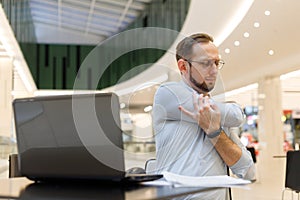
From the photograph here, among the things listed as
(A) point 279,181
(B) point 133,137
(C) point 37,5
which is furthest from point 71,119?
(C) point 37,5

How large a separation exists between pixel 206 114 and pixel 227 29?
9.83 metres

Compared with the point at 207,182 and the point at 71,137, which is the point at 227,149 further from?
the point at 71,137

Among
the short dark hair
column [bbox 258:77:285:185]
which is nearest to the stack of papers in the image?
the short dark hair

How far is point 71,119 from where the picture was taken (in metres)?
1.14

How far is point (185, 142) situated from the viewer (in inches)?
56.4

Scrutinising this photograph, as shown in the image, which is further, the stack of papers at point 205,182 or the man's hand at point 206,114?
the man's hand at point 206,114

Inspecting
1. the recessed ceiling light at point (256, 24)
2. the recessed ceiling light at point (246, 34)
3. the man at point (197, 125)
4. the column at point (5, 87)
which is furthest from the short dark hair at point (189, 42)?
the recessed ceiling light at point (246, 34)

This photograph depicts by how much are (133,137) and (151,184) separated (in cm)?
29

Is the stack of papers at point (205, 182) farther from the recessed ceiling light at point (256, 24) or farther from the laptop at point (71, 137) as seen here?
the recessed ceiling light at point (256, 24)

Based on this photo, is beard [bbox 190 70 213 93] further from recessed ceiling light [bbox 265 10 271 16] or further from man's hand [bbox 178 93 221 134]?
recessed ceiling light [bbox 265 10 271 16]

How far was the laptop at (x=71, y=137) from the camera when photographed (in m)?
1.08

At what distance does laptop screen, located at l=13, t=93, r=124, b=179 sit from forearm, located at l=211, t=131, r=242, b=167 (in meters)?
0.41

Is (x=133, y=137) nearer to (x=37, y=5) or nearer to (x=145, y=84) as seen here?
(x=145, y=84)

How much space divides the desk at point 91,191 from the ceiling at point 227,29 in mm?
371
